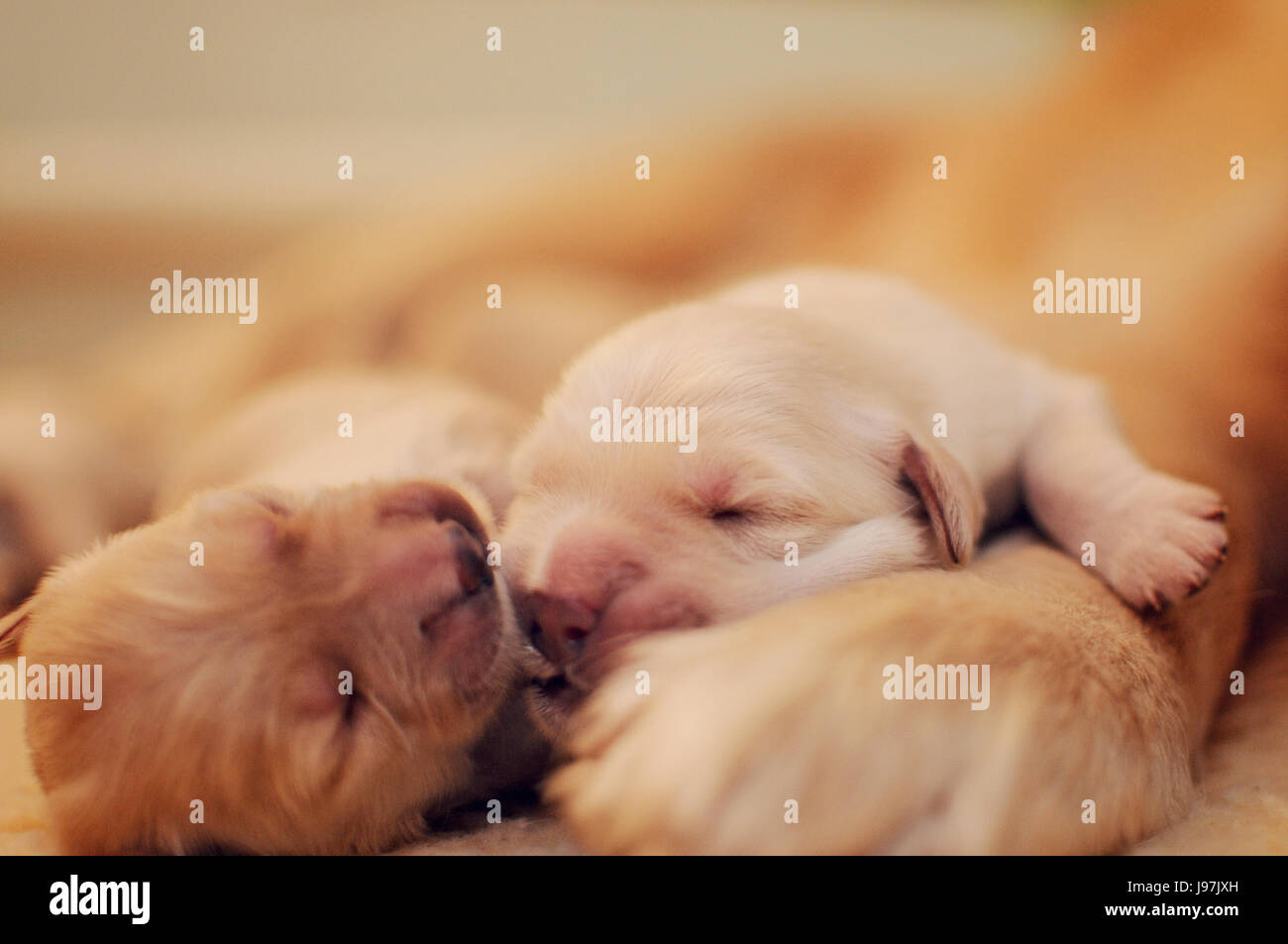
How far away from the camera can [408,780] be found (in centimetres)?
112

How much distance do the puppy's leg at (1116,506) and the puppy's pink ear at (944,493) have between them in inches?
8.0

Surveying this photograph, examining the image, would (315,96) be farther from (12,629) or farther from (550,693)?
(550,693)

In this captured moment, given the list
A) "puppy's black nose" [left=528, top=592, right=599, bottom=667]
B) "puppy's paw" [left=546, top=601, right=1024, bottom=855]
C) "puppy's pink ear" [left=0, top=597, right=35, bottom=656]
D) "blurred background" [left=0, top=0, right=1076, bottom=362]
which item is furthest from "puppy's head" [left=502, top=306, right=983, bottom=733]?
"blurred background" [left=0, top=0, right=1076, bottom=362]

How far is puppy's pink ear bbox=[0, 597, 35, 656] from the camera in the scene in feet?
3.80

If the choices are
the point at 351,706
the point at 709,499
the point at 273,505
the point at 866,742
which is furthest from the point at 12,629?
the point at 866,742

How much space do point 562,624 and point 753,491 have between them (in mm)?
245

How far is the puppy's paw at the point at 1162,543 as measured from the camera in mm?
1258

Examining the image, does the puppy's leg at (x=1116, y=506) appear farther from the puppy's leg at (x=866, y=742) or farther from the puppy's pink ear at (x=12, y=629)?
the puppy's pink ear at (x=12, y=629)

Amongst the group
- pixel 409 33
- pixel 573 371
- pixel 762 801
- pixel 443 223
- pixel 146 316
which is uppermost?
pixel 409 33

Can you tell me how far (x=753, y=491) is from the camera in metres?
1.16

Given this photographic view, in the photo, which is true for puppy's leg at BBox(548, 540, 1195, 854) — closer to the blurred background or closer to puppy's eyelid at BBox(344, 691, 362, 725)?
puppy's eyelid at BBox(344, 691, 362, 725)
